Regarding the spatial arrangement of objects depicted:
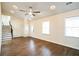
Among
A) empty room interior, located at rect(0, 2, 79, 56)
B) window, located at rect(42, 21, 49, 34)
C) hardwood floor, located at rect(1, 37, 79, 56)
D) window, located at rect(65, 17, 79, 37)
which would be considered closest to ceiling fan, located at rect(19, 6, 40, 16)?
empty room interior, located at rect(0, 2, 79, 56)

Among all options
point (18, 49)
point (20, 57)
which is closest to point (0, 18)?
point (18, 49)

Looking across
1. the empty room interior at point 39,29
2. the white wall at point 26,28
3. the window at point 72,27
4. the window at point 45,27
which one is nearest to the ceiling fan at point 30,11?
the empty room interior at point 39,29

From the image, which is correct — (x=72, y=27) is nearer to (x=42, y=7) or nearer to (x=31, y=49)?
(x=42, y=7)

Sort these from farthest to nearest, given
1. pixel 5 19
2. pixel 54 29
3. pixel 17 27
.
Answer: pixel 54 29
pixel 17 27
pixel 5 19

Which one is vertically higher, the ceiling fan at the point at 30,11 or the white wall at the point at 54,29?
the ceiling fan at the point at 30,11

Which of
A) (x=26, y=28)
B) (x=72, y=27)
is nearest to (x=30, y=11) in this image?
(x=26, y=28)

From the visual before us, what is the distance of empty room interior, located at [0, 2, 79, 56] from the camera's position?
8.23ft

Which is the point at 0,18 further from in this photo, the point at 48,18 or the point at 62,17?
the point at 62,17

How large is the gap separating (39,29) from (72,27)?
881 mm

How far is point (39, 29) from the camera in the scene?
285 cm

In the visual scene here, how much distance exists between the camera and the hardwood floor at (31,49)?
2510mm

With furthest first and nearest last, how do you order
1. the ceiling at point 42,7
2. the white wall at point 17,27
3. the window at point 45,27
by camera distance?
the window at point 45,27 → the white wall at point 17,27 → the ceiling at point 42,7

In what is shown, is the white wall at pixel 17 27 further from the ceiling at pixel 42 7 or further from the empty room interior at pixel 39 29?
the ceiling at pixel 42 7

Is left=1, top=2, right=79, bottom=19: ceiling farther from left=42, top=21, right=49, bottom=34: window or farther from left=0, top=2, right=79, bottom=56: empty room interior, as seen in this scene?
left=42, top=21, right=49, bottom=34: window
